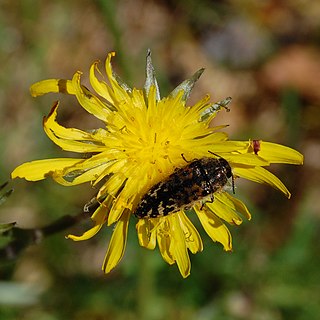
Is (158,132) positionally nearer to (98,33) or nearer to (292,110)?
(292,110)

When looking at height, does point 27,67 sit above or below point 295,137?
above

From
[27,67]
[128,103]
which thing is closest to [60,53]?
[27,67]

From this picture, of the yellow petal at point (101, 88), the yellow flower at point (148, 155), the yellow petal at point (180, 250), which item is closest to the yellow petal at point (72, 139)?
the yellow flower at point (148, 155)

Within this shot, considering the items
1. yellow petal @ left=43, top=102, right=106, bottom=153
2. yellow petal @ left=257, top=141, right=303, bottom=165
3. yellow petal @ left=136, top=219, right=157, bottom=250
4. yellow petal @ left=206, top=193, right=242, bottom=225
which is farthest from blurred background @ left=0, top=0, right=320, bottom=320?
yellow petal @ left=257, top=141, right=303, bottom=165

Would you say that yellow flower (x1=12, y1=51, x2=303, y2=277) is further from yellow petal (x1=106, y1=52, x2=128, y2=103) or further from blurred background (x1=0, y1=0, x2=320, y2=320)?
blurred background (x1=0, y1=0, x2=320, y2=320)

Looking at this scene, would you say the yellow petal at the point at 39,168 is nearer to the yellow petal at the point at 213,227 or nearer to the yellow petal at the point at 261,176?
the yellow petal at the point at 213,227

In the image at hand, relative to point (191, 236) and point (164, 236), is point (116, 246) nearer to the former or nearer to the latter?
point (164, 236)
